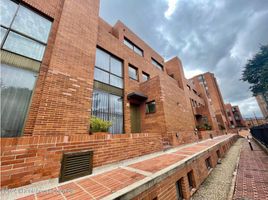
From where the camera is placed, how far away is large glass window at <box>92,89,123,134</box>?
6.34 meters

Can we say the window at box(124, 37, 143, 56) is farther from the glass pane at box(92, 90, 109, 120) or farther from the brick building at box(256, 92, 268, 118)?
the brick building at box(256, 92, 268, 118)

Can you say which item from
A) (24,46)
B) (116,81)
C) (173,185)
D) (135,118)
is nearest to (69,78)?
(24,46)

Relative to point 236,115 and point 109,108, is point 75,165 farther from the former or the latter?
point 236,115

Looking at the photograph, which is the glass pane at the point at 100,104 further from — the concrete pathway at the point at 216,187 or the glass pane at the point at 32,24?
the concrete pathway at the point at 216,187

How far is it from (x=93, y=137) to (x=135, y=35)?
1162 cm

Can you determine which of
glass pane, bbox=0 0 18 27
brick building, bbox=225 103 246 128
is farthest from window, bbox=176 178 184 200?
brick building, bbox=225 103 246 128

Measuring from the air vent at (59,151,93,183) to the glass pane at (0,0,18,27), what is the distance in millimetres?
5221

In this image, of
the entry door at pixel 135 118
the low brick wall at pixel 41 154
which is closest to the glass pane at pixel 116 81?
the entry door at pixel 135 118

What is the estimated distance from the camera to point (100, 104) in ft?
21.4

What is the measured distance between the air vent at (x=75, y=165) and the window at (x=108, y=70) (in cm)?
474

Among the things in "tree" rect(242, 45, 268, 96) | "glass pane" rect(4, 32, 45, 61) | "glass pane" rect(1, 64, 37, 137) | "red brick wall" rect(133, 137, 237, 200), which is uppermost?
"tree" rect(242, 45, 268, 96)

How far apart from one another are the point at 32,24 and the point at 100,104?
14.7ft

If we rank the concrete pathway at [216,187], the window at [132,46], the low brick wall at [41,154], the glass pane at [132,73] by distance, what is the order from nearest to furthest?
the low brick wall at [41,154] < the concrete pathway at [216,187] < the glass pane at [132,73] < the window at [132,46]

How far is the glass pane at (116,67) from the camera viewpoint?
8.24 meters
